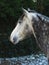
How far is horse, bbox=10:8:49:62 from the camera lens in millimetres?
4570

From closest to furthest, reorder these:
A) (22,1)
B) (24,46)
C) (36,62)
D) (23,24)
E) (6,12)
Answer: (23,24) < (36,62) < (24,46) < (6,12) < (22,1)

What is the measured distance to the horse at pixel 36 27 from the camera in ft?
15.0

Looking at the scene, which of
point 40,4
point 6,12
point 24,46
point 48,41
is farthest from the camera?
point 40,4

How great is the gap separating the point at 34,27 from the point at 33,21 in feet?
0.27

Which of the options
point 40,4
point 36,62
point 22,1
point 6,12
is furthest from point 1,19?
point 36,62

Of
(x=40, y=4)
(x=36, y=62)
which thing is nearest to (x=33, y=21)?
(x=36, y=62)

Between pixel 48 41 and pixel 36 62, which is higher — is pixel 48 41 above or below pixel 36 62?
above

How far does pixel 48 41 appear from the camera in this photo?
178 inches

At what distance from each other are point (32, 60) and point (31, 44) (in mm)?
2482

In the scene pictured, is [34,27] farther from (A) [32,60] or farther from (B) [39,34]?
(A) [32,60]

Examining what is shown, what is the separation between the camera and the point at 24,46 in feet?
41.2

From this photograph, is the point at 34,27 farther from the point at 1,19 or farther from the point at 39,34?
the point at 1,19

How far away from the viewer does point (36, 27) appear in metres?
4.67

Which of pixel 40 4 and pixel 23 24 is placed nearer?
pixel 23 24
